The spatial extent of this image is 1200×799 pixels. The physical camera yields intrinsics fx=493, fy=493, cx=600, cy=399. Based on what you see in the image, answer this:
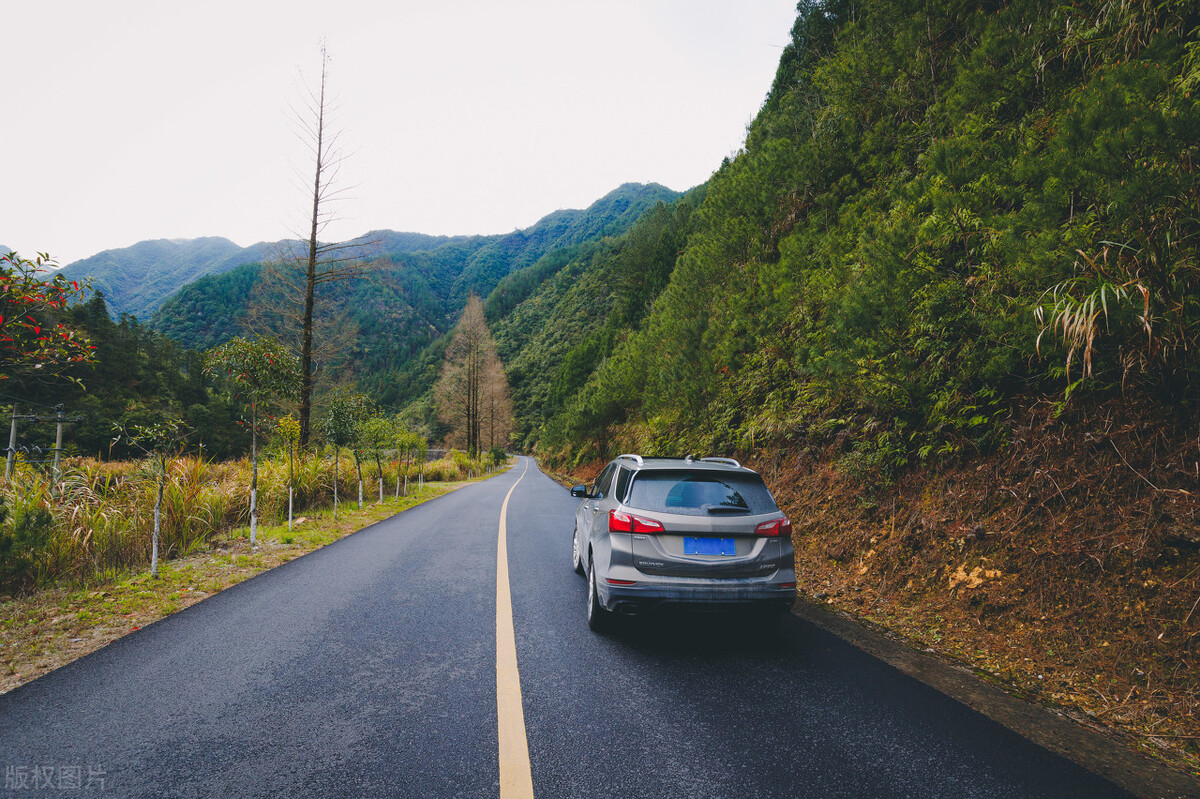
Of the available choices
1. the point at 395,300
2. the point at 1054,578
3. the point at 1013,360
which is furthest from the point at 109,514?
the point at 395,300

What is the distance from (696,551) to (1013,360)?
14.1 ft

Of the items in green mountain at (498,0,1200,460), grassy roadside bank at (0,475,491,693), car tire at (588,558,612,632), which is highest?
green mountain at (498,0,1200,460)

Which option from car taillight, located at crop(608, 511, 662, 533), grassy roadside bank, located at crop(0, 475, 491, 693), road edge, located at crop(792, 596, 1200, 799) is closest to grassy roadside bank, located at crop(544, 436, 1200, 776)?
road edge, located at crop(792, 596, 1200, 799)

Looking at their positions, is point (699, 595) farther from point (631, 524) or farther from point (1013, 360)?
point (1013, 360)

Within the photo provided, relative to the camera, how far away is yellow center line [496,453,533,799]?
7.54 ft

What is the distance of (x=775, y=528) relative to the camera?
415 cm

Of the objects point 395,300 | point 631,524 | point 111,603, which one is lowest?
point 111,603

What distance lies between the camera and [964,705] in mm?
3174

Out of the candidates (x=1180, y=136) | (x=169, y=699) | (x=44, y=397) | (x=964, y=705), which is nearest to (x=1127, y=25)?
(x=1180, y=136)

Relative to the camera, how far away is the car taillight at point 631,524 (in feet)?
13.5

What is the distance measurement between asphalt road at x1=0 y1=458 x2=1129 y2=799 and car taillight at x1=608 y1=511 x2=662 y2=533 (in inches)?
38.5

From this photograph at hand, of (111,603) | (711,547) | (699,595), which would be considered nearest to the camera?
(699,595)

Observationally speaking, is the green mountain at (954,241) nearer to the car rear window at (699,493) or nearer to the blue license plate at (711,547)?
the car rear window at (699,493)

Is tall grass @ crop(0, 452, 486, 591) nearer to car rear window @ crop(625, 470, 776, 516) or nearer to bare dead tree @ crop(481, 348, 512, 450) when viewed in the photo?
car rear window @ crop(625, 470, 776, 516)
